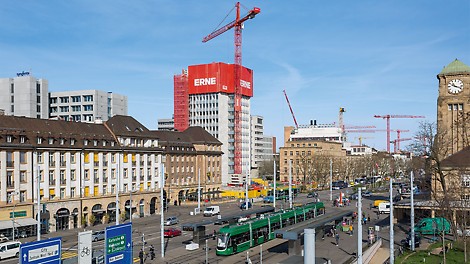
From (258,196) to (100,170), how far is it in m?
53.7

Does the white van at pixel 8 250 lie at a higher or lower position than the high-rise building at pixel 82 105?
lower

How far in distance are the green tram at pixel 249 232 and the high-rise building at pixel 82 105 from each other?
103 metres

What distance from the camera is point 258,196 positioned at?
407ft

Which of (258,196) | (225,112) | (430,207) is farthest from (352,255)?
(225,112)

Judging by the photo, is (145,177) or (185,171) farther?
(185,171)

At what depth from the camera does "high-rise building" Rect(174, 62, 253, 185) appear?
186500 mm

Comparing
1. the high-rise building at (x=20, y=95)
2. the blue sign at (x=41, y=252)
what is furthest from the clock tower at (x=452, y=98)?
the high-rise building at (x=20, y=95)

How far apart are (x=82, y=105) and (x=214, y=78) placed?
168 ft

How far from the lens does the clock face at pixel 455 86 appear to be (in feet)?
265

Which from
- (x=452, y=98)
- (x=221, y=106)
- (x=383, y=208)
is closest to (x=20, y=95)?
(x=221, y=106)

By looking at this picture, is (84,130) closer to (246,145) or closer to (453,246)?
(453,246)

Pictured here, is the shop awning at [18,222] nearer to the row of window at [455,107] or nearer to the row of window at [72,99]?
the row of window at [455,107]

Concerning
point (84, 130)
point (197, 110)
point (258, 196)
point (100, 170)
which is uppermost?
point (197, 110)

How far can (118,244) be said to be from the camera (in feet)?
118
